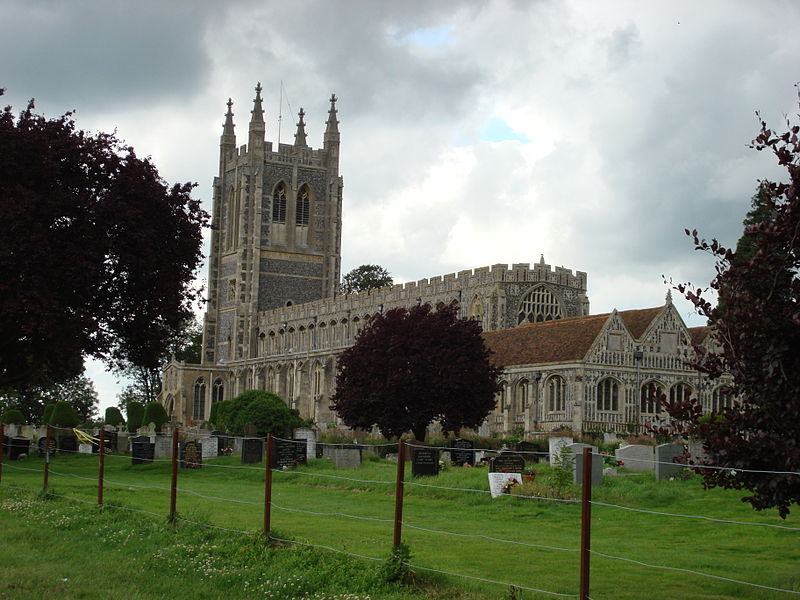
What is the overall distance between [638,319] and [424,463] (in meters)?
28.2

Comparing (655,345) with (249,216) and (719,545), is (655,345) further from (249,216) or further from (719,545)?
(249,216)

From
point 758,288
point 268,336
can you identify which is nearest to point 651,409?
point 758,288

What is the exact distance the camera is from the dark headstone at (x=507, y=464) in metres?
25.3

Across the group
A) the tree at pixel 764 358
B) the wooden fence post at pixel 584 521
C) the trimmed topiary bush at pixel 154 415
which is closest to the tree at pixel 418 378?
the trimmed topiary bush at pixel 154 415

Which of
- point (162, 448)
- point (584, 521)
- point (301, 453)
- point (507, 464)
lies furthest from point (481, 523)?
point (162, 448)

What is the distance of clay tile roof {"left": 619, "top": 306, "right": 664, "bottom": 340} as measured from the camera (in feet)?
173

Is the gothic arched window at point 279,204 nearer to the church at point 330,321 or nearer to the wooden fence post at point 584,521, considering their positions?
the church at point 330,321

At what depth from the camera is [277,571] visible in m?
12.8

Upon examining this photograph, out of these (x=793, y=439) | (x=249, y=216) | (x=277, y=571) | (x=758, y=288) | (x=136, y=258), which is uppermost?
(x=249, y=216)

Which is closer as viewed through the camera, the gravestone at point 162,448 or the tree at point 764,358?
the tree at point 764,358

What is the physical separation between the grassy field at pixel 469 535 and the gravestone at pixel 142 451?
28.9 feet

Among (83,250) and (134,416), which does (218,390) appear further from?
(83,250)

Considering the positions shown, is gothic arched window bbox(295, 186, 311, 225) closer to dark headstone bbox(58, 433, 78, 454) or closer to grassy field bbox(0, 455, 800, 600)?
dark headstone bbox(58, 433, 78, 454)

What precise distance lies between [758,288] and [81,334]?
25.5 m
